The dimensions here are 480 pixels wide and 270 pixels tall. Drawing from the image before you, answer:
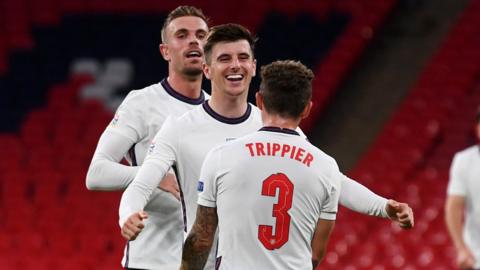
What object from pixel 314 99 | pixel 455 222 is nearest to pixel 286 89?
pixel 455 222

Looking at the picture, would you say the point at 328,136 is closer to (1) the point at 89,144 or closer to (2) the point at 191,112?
(1) the point at 89,144

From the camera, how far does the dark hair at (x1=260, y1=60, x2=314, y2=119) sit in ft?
13.1

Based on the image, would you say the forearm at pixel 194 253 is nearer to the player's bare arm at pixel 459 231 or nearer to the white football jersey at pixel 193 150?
the white football jersey at pixel 193 150

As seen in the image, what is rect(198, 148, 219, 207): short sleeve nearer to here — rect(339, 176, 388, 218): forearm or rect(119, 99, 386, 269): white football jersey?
rect(119, 99, 386, 269): white football jersey

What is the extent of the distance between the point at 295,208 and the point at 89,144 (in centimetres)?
901

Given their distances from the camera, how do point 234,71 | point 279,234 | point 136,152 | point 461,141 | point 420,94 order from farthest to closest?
point 420,94 < point 461,141 < point 136,152 < point 234,71 < point 279,234

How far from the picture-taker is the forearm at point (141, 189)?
4069 millimetres

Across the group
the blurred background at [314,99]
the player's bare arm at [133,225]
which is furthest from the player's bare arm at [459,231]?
the player's bare arm at [133,225]

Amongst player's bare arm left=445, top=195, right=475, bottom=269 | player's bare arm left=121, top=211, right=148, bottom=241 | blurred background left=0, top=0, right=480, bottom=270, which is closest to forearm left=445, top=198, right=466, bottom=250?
player's bare arm left=445, top=195, right=475, bottom=269

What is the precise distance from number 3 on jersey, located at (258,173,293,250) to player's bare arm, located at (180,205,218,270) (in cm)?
23

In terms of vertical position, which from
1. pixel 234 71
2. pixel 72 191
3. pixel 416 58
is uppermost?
pixel 416 58

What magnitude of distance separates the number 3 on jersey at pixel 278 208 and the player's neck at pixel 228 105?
64 centimetres

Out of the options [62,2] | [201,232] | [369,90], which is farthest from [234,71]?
[62,2]

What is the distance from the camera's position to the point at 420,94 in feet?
41.2
